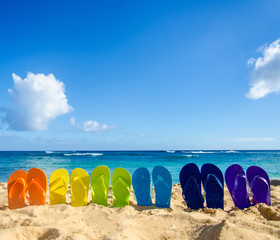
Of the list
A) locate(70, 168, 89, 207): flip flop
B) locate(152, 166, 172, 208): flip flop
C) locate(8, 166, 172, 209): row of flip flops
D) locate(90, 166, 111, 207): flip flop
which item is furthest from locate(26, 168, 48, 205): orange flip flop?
locate(152, 166, 172, 208): flip flop


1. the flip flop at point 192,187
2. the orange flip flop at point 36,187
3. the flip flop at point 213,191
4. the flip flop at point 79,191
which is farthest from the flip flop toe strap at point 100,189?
the flip flop at point 213,191

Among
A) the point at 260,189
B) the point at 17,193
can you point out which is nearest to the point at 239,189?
the point at 260,189

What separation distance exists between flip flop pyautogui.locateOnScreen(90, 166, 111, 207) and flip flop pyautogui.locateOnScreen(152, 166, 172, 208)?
0.76 m

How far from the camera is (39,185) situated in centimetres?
309

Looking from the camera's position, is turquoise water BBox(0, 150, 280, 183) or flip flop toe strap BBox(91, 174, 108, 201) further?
turquoise water BBox(0, 150, 280, 183)

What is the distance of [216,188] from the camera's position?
292 cm

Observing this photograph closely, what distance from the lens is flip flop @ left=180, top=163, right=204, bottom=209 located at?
2.91 metres

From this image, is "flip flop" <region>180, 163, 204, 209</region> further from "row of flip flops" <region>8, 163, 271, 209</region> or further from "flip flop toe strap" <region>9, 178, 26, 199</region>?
"flip flop toe strap" <region>9, 178, 26, 199</region>

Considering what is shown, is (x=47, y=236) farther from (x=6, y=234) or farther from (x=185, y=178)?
(x=185, y=178)

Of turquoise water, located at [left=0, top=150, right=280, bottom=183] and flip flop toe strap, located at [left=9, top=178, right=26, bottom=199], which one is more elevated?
flip flop toe strap, located at [left=9, top=178, right=26, bottom=199]

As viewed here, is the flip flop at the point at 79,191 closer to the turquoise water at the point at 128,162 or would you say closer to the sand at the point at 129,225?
the sand at the point at 129,225

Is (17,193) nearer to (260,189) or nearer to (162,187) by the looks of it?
(162,187)

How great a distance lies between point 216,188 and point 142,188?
108 centimetres

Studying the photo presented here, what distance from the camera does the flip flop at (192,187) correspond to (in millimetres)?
2908
